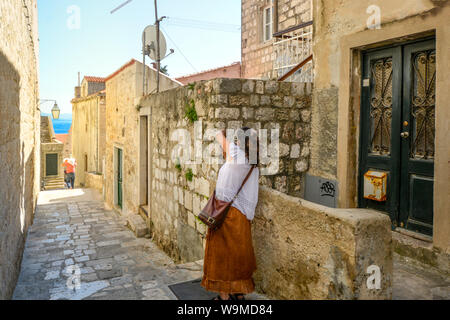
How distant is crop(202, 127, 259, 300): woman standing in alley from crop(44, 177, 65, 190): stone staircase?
2155cm

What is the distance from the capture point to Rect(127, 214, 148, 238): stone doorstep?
7.36 m

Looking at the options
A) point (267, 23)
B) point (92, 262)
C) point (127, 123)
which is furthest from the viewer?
point (267, 23)

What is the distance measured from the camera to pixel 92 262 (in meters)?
5.77

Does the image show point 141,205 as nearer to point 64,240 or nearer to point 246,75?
point 64,240

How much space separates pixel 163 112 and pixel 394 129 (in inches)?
155

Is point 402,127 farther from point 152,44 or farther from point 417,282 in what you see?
point 152,44

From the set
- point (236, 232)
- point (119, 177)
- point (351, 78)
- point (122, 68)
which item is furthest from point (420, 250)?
point (119, 177)

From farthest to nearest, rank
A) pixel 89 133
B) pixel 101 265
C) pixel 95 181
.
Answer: pixel 89 133 → pixel 95 181 → pixel 101 265

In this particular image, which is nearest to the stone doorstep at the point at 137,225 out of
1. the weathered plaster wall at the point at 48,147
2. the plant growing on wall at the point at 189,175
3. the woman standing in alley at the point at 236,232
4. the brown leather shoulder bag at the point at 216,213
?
the plant growing on wall at the point at 189,175

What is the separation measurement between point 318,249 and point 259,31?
9.20 m

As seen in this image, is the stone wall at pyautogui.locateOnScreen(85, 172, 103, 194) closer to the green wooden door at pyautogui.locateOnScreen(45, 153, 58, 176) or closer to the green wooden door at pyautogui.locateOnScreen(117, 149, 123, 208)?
the green wooden door at pyautogui.locateOnScreen(117, 149, 123, 208)

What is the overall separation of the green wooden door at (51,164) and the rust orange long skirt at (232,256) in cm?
2172

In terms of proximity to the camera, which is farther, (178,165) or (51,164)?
(51,164)

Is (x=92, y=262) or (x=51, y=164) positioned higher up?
(x=51, y=164)
